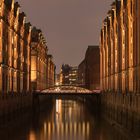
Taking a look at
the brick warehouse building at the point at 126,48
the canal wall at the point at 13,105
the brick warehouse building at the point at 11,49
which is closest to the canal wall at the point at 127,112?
the brick warehouse building at the point at 126,48

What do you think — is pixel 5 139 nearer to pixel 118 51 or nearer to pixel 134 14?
pixel 134 14

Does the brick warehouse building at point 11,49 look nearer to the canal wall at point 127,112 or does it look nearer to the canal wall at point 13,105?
the canal wall at point 13,105

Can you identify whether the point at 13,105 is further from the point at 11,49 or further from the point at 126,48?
the point at 126,48

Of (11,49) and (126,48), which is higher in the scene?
(11,49)

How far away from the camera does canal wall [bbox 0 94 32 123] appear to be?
210ft

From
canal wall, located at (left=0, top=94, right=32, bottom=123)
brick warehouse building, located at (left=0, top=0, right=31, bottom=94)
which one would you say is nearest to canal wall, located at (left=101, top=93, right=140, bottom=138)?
canal wall, located at (left=0, top=94, right=32, bottom=123)

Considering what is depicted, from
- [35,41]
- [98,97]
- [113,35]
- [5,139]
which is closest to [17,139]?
[5,139]

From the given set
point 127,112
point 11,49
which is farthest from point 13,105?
point 127,112

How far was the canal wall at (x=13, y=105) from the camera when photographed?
210ft

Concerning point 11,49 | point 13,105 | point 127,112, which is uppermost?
point 11,49

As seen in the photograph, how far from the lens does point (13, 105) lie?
75.6 meters

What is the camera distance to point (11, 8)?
74.4 m

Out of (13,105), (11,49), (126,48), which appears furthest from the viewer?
(13,105)

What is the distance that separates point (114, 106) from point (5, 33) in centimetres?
2441
